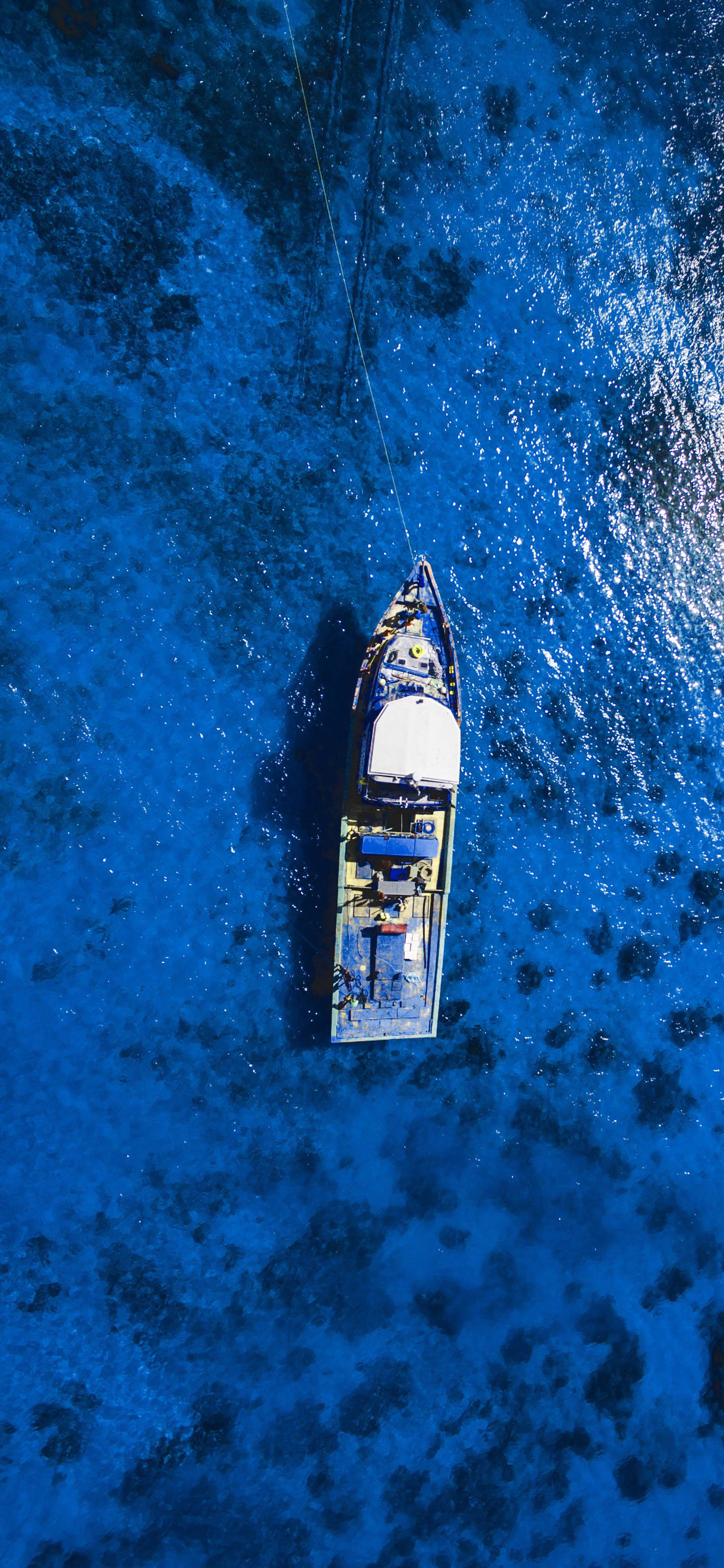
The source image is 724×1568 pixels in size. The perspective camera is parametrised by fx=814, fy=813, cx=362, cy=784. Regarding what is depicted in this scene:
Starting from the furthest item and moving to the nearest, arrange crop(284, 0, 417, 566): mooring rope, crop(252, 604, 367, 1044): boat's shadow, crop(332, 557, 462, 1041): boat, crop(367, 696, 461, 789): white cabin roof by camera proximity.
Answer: crop(284, 0, 417, 566): mooring rope < crop(252, 604, 367, 1044): boat's shadow < crop(332, 557, 462, 1041): boat < crop(367, 696, 461, 789): white cabin roof

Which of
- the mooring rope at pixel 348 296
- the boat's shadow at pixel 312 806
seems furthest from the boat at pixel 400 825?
the mooring rope at pixel 348 296

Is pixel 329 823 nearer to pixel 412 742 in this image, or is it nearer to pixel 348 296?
pixel 412 742

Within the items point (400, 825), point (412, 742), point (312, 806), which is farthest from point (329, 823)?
point (412, 742)

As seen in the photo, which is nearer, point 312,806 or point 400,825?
point 400,825

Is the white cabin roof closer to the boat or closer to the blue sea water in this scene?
the boat

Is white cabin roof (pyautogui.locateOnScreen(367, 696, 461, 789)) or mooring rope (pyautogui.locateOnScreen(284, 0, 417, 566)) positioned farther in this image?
mooring rope (pyautogui.locateOnScreen(284, 0, 417, 566))

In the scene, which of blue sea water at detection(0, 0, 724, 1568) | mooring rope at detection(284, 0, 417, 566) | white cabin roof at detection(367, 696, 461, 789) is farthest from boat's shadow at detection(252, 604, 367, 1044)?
mooring rope at detection(284, 0, 417, 566)
